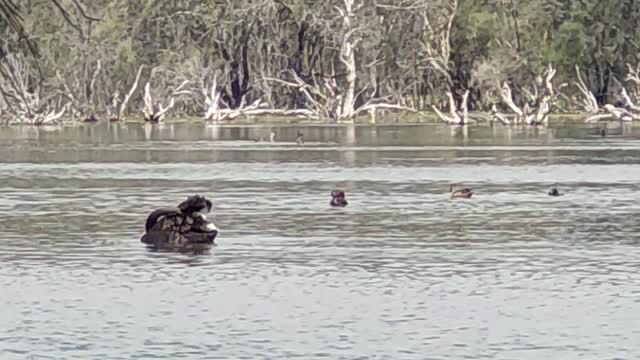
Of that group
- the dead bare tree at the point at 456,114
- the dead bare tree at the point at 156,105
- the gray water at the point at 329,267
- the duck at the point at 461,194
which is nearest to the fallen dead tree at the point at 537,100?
the dead bare tree at the point at 456,114

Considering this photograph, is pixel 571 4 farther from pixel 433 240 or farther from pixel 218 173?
pixel 433 240

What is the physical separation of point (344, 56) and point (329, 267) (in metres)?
72.6

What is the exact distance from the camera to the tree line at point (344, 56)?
90.8m

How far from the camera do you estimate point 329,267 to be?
72.7ft

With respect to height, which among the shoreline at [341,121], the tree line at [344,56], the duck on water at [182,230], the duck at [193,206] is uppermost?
the tree line at [344,56]

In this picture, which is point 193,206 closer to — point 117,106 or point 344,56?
point 344,56

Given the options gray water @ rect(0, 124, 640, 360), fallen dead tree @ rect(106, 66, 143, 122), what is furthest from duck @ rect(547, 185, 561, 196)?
fallen dead tree @ rect(106, 66, 143, 122)

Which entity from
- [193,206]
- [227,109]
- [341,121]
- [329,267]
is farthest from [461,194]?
[227,109]

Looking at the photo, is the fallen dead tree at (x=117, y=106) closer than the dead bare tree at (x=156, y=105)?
No

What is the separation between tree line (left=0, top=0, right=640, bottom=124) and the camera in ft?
298

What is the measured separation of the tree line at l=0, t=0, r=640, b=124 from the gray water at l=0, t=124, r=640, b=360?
42201 mm

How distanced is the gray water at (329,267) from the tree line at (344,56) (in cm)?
4220

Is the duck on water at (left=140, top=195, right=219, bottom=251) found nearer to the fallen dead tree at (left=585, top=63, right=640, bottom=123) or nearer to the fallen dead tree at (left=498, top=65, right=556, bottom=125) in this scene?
the fallen dead tree at (left=585, top=63, right=640, bottom=123)

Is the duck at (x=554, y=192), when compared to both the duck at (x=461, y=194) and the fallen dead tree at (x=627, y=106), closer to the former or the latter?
the duck at (x=461, y=194)
